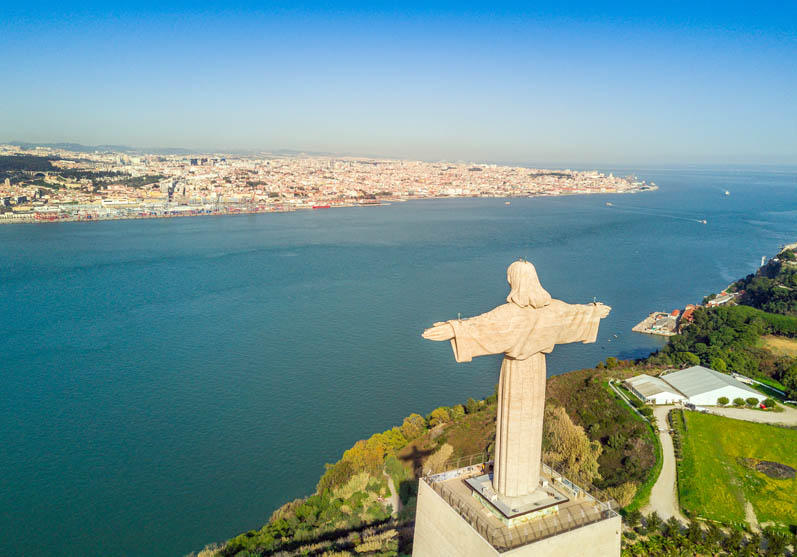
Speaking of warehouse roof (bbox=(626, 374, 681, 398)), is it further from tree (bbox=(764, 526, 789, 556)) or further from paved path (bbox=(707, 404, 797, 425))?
tree (bbox=(764, 526, 789, 556))

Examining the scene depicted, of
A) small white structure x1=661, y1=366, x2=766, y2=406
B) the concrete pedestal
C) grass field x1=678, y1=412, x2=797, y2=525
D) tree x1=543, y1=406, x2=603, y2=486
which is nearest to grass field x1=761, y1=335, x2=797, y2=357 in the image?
small white structure x1=661, y1=366, x2=766, y2=406

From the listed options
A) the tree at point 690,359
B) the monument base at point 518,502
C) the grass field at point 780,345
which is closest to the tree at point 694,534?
the monument base at point 518,502

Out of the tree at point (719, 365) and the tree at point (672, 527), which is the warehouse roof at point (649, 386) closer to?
the tree at point (719, 365)

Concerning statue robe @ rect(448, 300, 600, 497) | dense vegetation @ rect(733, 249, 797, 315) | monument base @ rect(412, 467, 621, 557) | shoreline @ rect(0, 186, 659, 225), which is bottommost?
dense vegetation @ rect(733, 249, 797, 315)

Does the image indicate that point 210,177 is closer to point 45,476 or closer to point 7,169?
point 7,169

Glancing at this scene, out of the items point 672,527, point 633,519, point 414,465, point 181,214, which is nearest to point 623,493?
point 633,519

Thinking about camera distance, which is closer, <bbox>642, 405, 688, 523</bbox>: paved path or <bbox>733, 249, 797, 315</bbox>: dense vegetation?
<bbox>642, 405, 688, 523</bbox>: paved path

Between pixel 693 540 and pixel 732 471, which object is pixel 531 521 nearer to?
pixel 693 540

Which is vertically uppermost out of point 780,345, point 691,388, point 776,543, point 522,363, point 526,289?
point 526,289
